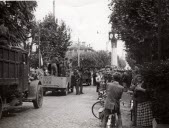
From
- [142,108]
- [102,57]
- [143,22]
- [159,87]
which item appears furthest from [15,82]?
[102,57]

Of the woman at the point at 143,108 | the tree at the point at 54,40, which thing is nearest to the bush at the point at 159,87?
the woman at the point at 143,108

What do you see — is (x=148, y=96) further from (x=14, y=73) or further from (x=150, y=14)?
(x=150, y=14)

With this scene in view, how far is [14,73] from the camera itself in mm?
13008

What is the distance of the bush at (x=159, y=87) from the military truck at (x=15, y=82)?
459 cm

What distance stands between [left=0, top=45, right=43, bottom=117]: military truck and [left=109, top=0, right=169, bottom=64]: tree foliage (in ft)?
22.7

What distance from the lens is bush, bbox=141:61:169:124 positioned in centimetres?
895

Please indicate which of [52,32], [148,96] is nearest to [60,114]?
[148,96]

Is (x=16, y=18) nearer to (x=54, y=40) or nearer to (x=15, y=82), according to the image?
(x=15, y=82)

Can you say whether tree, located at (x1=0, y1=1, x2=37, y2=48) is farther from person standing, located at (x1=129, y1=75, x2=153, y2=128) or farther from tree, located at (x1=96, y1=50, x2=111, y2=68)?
tree, located at (x1=96, y1=50, x2=111, y2=68)

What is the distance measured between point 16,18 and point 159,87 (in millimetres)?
5552

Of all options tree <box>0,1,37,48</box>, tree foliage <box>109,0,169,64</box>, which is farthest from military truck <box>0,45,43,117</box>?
tree foliage <box>109,0,169,64</box>

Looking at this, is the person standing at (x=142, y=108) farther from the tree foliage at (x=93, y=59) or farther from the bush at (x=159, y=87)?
the tree foliage at (x=93, y=59)

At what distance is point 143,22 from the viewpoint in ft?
68.9

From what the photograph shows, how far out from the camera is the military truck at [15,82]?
11.6 meters
